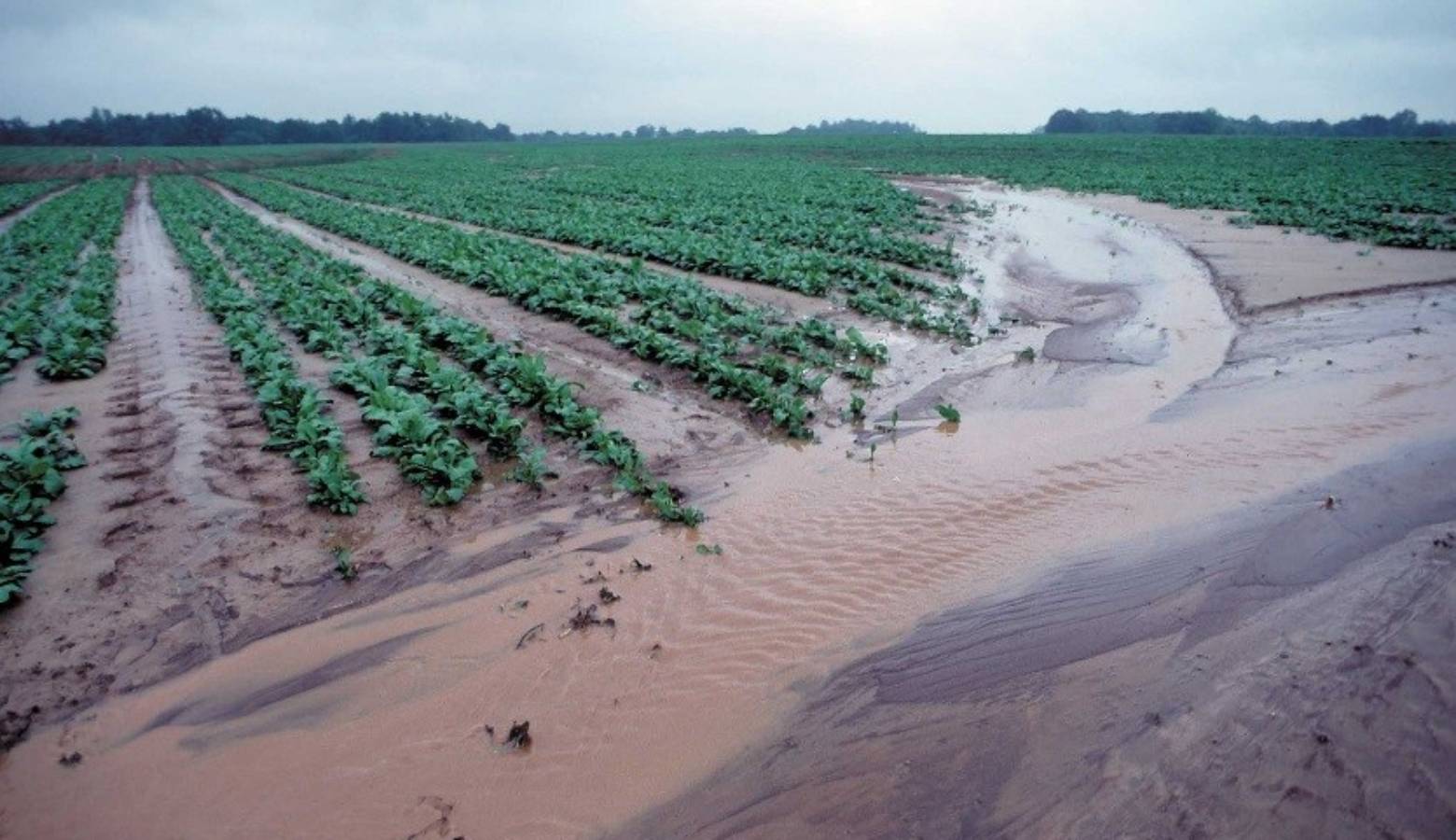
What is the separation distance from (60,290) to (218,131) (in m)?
129

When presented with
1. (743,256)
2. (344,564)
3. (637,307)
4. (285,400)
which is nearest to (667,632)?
(344,564)

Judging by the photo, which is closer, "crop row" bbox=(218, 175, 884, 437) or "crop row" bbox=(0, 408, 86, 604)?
"crop row" bbox=(0, 408, 86, 604)

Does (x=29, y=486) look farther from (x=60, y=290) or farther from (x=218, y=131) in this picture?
(x=218, y=131)

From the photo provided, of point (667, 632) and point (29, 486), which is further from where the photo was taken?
point (29, 486)

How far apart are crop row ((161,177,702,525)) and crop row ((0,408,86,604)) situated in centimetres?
244

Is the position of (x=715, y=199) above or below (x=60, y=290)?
above

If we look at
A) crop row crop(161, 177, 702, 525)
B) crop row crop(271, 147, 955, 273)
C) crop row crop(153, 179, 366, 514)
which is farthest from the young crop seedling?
crop row crop(271, 147, 955, 273)

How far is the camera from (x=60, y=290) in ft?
48.6

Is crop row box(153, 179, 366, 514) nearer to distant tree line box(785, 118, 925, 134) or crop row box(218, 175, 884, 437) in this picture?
crop row box(218, 175, 884, 437)

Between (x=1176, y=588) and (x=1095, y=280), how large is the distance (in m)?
12.7

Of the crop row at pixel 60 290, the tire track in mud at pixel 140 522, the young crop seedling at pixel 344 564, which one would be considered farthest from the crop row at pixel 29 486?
the crop row at pixel 60 290

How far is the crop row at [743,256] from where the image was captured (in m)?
12.9

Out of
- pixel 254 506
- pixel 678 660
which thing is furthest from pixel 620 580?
pixel 254 506

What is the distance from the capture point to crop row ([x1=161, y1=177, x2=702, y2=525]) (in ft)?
21.5
